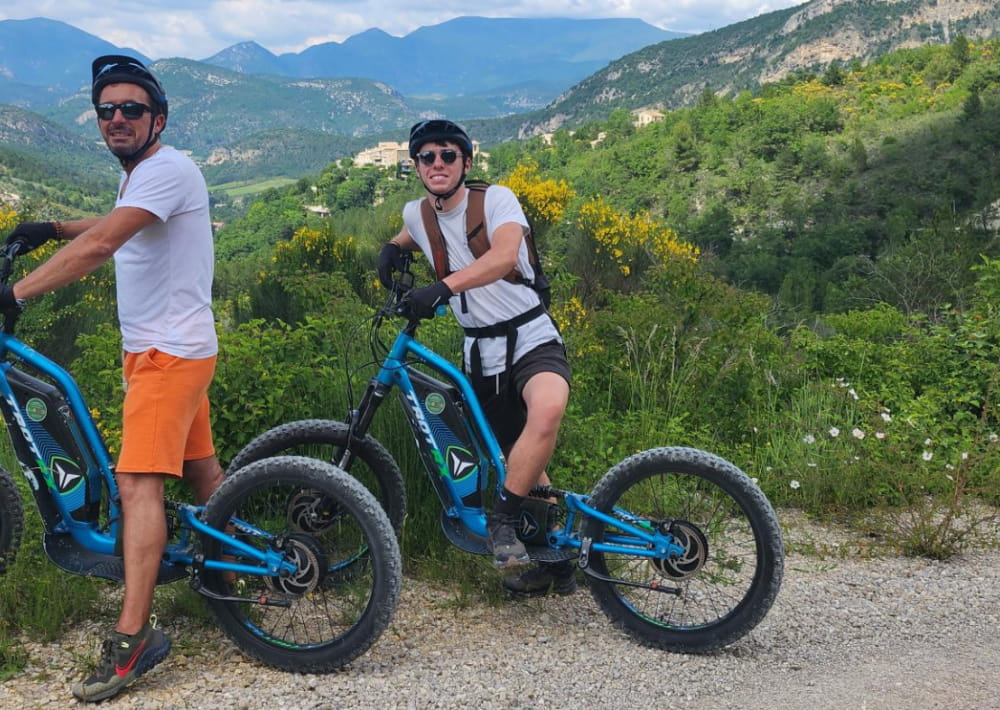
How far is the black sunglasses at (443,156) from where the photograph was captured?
10.6 feet

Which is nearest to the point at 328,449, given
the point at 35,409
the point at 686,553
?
the point at 35,409

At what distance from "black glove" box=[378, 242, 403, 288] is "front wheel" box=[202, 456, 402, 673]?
0.76 meters

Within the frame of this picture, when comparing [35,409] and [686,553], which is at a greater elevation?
[35,409]

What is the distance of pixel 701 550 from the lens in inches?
129

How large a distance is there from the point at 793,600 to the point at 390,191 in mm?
77284

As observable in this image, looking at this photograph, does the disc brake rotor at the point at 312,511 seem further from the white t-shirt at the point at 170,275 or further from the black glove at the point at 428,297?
the black glove at the point at 428,297

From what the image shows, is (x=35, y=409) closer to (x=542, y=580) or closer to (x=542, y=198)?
(x=542, y=580)

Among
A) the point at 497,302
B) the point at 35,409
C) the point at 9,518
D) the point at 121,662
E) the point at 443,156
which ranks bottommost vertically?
the point at 121,662

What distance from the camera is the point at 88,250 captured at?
2773 mm

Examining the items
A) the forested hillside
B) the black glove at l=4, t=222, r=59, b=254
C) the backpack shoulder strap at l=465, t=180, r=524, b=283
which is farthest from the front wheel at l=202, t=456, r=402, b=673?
the black glove at l=4, t=222, r=59, b=254

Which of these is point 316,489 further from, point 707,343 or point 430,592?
point 707,343

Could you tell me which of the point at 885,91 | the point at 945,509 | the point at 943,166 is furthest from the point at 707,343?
the point at 885,91

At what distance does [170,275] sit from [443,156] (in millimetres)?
1014

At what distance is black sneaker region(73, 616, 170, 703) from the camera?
281cm
